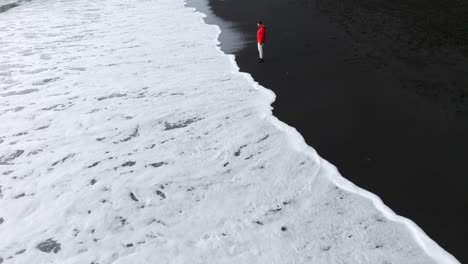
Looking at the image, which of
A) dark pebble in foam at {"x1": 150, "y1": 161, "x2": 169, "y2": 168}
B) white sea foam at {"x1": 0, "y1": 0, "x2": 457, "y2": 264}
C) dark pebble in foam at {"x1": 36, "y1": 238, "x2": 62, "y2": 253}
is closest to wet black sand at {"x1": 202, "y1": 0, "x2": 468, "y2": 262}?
white sea foam at {"x1": 0, "y1": 0, "x2": 457, "y2": 264}

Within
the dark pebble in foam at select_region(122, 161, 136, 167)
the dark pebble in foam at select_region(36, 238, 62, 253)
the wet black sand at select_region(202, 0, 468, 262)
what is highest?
the wet black sand at select_region(202, 0, 468, 262)

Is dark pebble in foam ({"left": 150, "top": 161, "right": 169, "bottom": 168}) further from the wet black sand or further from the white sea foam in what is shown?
the wet black sand

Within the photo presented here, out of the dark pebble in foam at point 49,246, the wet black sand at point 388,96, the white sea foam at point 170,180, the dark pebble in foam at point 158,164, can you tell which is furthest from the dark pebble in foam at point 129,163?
the wet black sand at point 388,96

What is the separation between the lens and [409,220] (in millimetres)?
6918

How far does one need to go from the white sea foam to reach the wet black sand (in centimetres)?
57

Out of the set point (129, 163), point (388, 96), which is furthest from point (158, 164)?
point (388, 96)

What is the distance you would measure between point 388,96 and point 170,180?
7.43m

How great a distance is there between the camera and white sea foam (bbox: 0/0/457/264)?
672cm

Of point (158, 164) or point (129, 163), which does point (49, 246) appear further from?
point (158, 164)

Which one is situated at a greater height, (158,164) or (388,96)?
(388,96)

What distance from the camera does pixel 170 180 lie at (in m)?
8.80

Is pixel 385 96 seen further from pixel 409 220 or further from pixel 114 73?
pixel 114 73

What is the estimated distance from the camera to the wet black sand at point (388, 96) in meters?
7.68

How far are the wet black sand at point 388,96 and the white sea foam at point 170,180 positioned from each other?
57 centimetres
